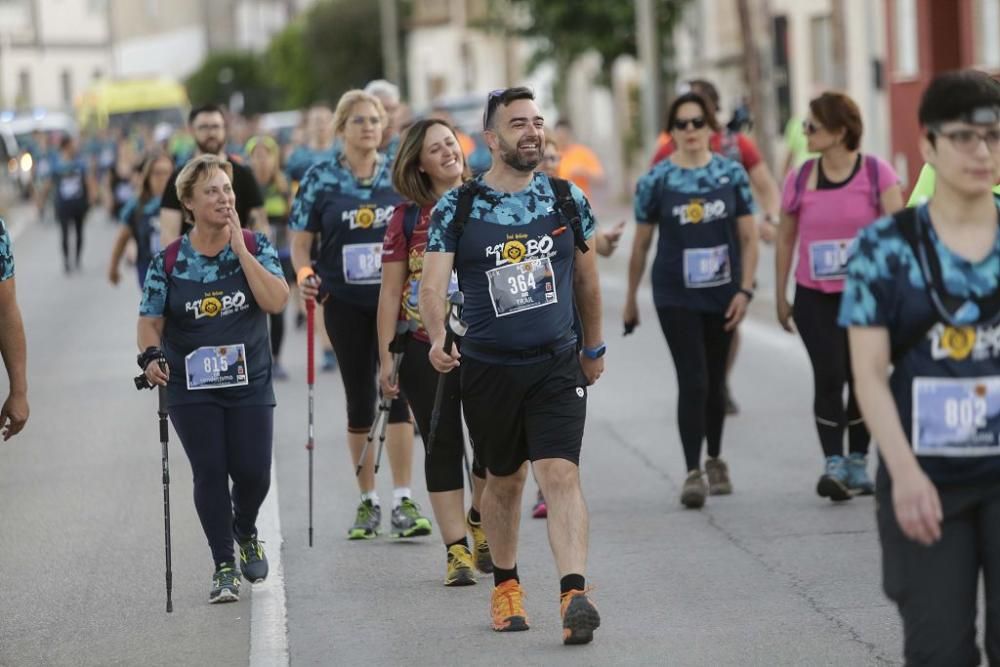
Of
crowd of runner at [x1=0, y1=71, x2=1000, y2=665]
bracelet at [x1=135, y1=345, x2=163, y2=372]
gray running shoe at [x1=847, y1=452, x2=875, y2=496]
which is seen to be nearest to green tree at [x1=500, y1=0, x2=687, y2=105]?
crowd of runner at [x1=0, y1=71, x2=1000, y2=665]

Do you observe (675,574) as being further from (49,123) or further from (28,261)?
(49,123)

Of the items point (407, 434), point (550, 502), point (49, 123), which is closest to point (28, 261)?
point (407, 434)

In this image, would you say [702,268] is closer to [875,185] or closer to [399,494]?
[875,185]

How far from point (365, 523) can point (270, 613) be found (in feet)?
5.18

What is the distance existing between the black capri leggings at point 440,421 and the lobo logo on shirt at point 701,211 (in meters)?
1.94

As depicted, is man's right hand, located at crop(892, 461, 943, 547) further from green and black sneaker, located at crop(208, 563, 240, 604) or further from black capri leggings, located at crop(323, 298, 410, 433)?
black capri leggings, located at crop(323, 298, 410, 433)

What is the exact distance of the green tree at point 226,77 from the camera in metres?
101

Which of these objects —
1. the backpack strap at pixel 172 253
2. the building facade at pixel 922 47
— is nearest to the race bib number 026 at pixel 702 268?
the backpack strap at pixel 172 253

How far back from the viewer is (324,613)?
771 cm

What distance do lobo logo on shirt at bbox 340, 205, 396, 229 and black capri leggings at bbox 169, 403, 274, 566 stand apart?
1.78 meters

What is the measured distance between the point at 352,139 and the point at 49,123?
57.4m

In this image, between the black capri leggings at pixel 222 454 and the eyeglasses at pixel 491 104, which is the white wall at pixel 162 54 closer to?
the black capri leggings at pixel 222 454

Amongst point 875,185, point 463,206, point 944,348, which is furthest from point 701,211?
point 944,348

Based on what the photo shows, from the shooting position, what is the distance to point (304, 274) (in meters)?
9.42
